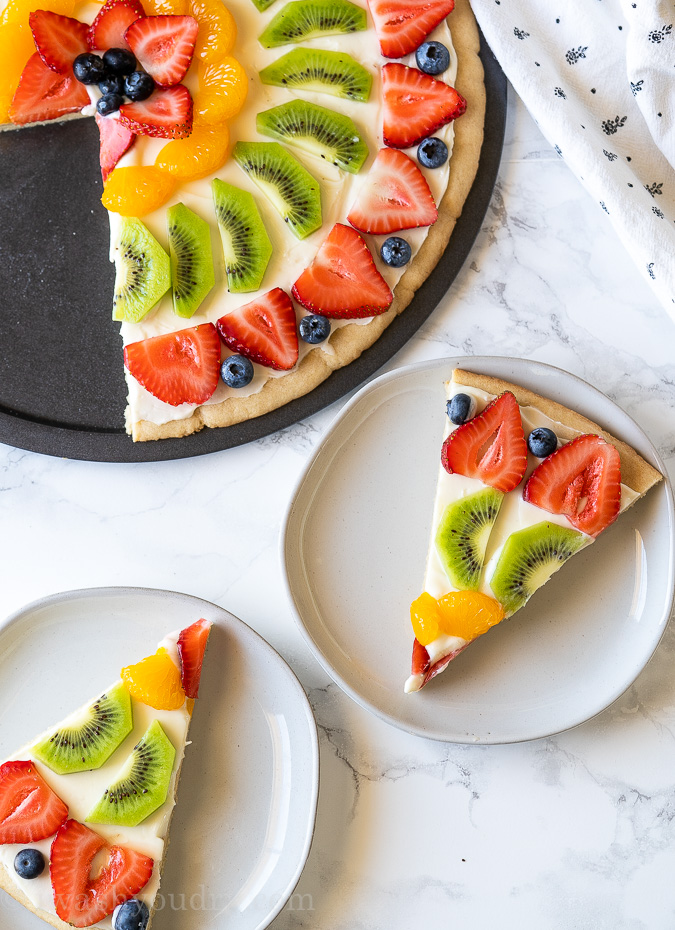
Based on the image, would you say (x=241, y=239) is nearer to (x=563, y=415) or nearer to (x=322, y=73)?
(x=322, y=73)

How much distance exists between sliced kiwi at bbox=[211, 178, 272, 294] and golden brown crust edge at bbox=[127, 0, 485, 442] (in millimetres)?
358

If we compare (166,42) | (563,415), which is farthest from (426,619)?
(166,42)

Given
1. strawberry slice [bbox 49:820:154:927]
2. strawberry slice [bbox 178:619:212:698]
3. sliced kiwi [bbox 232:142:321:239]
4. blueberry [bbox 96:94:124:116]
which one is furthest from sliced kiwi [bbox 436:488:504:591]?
blueberry [bbox 96:94:124:116]

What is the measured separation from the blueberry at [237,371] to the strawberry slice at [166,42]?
3.36ft

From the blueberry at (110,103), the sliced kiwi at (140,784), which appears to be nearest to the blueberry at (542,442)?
the sliced kiwi at (140,784)

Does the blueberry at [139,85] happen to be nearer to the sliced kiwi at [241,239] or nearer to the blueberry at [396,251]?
the sliced kiwi at [241,239]

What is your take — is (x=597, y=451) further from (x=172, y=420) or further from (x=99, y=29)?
(x=99, y=29)

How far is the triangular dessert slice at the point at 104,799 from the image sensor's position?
8.93ft

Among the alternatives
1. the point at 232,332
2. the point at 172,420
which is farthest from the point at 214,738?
the point at 232,332

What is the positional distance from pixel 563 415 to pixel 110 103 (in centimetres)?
197

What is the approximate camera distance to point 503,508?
2814mm

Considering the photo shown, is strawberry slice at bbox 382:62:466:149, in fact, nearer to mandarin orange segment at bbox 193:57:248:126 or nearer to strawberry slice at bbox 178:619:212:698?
mandarin orange segment at bbox 193:57:248:126

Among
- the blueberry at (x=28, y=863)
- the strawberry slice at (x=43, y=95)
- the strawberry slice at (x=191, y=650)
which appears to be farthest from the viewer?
the strawberry slice at (x=43, y=95)

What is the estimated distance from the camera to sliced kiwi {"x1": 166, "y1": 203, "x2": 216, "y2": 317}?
293cm
